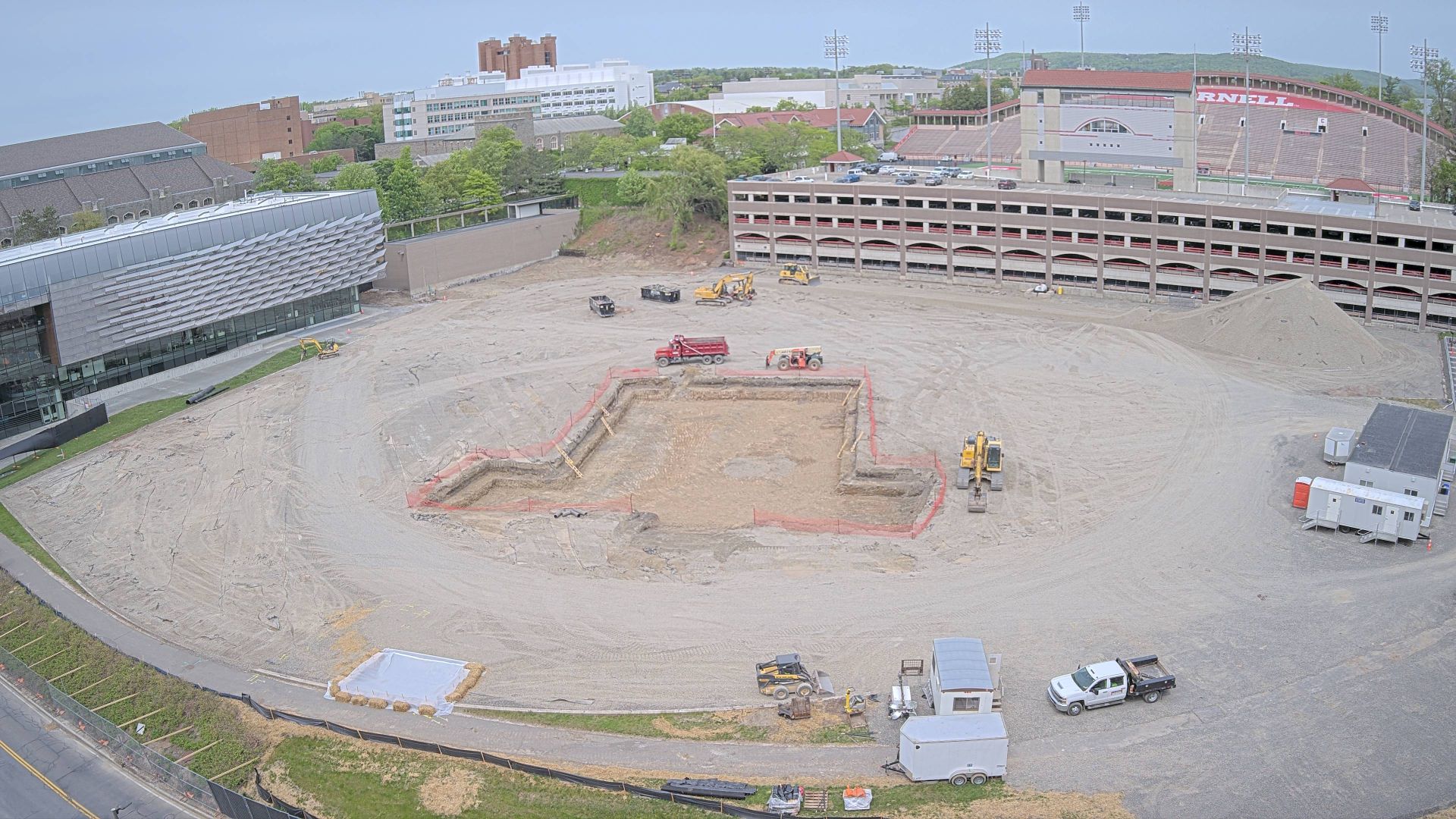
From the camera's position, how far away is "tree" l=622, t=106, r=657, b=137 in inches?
5108

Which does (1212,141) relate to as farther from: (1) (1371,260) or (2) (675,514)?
(2) (675,514)

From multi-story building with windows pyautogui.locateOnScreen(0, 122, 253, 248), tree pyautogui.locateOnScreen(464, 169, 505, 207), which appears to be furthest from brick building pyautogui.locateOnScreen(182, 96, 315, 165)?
tree pyautogui.locateOnScreen(464, 169, 505, 207)

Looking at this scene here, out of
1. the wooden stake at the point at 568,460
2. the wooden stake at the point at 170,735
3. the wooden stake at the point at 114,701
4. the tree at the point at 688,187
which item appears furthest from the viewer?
the tree at the point at 688,187

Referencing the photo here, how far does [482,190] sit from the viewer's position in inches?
3354

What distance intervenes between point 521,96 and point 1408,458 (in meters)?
147

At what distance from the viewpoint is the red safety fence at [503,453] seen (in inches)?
1586

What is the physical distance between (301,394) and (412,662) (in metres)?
26.1

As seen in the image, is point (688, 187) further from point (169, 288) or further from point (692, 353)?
point (169, 288)

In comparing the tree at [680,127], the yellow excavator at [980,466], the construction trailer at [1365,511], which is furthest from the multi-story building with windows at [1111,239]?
the tree at [680,127]

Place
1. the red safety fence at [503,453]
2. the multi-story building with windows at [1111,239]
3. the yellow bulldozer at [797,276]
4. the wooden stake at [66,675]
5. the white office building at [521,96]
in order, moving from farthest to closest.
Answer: the white office building at [521,96], the yellow bulldozer at [797,276], the multi-story building with windows at [1111,239], the red safety fence at [503,453], the wooden stake at [66,675]

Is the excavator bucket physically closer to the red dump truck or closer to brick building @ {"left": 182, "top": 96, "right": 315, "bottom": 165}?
the red dump truck

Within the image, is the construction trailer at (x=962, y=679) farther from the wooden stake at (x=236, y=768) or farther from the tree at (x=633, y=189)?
the tree at (x=633, y=189)

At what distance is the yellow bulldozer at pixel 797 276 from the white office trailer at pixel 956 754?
47208 mm

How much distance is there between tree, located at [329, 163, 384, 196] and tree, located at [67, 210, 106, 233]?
14933 millimetres
